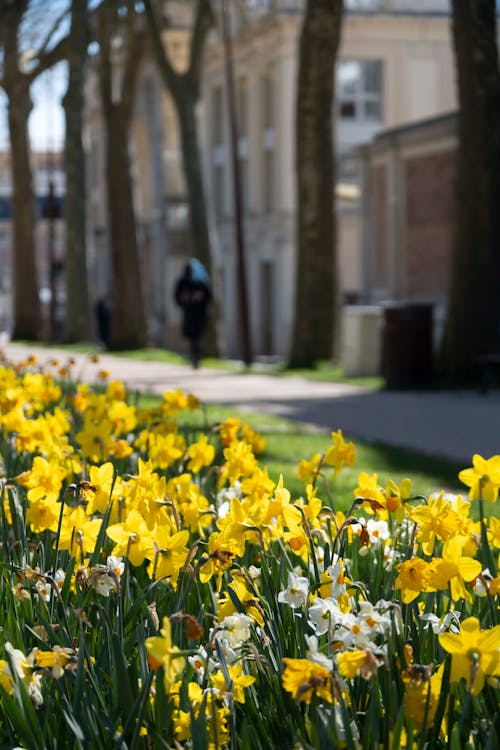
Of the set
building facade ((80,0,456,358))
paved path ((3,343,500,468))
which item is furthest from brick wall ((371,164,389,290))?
building facade ((80,0,456,358))

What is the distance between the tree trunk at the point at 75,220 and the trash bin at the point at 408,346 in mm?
16870

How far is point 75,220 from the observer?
3819 centimetres

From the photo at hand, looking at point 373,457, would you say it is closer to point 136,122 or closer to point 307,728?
point 307,728

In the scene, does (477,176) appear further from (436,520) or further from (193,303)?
(436,520)

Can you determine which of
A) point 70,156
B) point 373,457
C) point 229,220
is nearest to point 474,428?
point 373,457

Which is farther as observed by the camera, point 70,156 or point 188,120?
point 70,156

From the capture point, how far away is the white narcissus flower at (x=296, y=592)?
137 inches

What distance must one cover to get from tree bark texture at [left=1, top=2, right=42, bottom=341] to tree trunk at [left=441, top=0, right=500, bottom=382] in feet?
72.3

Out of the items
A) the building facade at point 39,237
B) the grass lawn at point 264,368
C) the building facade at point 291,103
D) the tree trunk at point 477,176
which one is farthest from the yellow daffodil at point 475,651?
the building facade at point 39,237

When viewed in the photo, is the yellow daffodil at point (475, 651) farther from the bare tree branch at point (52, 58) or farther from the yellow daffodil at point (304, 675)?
the bare tree branch at point (52, 58)

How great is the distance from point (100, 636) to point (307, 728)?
744 millimetres

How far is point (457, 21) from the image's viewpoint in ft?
63.6

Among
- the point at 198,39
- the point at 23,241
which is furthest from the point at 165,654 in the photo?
the point at 23,241

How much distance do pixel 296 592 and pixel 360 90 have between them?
4978 cm
